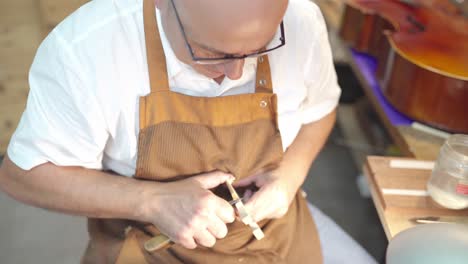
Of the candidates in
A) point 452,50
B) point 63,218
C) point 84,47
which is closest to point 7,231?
point 63,218

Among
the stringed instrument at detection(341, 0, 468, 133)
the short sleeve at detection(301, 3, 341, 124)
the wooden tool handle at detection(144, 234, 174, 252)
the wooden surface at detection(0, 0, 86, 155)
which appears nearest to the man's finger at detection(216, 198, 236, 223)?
the wooden tool handle at detection(144, 234, 174, 252)

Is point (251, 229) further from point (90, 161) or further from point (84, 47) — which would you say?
point (84, 47)

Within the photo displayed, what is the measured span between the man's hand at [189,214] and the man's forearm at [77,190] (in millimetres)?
40

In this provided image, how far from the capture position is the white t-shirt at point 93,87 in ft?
2.89

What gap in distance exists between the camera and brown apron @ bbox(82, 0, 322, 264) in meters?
0.94

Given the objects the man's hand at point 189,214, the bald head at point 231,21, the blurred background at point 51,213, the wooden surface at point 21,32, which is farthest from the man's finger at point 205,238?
the wooden surface at point 21,32

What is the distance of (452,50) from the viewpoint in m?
1.40

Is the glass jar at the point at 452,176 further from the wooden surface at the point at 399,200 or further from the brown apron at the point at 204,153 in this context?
the brown apron at the point at 204,153

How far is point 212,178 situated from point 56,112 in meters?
0.34

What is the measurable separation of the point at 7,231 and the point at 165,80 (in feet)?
4.39

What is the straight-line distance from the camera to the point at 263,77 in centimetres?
104

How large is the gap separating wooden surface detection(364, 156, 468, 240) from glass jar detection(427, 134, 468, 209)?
0.02 metres

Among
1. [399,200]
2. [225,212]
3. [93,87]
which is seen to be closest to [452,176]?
[399,200]

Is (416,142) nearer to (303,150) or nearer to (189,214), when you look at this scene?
(303,150)
